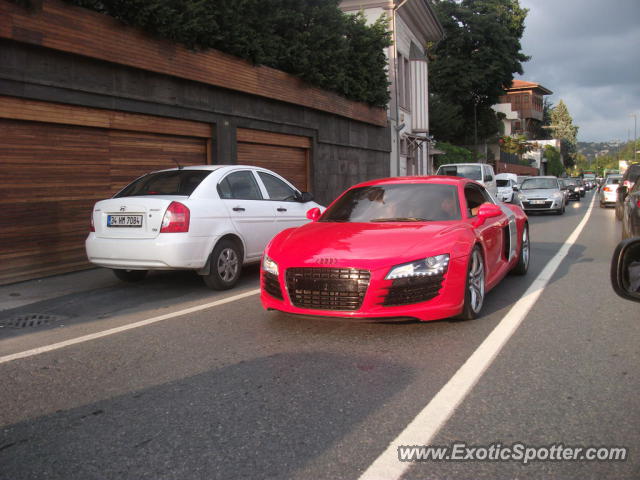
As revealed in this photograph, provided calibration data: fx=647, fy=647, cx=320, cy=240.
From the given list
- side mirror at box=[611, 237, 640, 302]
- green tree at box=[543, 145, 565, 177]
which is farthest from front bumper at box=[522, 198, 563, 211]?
green tree at box=[543, 145, 565, 177]

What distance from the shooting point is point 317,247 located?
543 centimetres

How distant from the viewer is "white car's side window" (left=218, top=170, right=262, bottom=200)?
8.16 metres

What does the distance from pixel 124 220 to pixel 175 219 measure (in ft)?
2.17

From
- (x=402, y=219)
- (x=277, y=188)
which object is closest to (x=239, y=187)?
(x=277, y=188)

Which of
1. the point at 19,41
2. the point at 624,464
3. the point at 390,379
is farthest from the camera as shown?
the point at 19,41

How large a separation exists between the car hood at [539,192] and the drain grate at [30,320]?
19.7m

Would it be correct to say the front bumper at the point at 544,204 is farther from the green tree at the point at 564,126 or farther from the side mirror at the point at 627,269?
the green tree at the point at 564,126

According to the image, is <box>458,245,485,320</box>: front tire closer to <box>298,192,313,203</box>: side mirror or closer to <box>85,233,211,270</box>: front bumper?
<box>85,233,211,270</box>: front bumper

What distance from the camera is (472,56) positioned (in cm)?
4628

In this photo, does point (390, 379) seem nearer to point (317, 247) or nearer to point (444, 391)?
point (444, 391)

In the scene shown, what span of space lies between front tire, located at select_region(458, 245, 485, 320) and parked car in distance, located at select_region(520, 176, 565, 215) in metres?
18.0

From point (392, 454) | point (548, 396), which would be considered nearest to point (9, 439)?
point (392, 454)

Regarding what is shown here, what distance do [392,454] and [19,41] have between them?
326 inches

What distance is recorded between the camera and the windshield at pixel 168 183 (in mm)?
7867
